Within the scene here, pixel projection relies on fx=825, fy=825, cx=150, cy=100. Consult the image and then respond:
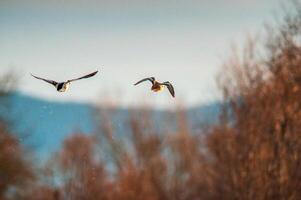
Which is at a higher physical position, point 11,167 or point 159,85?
point 11,167

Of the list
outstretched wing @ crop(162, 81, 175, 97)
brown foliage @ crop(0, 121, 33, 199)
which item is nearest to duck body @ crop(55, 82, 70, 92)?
outstretched wing @ crop(162, 81, 175, 97)

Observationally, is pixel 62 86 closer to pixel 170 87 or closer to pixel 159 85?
pixel 159 85

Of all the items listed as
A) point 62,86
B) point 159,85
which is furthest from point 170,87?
point 62,86

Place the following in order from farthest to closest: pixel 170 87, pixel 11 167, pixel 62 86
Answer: pixel 11 167, pixel 170 87, pixel 62 86

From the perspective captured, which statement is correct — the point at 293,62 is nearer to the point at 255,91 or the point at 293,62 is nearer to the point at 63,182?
the point at 255,91

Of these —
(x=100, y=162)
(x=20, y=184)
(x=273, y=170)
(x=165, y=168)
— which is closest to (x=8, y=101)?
(x=20, y=184)

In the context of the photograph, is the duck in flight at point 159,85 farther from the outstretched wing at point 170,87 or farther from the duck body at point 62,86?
the duck body at point 62,86

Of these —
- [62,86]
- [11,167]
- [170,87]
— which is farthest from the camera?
[11,167]

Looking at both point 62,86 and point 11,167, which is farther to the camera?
point 11,167

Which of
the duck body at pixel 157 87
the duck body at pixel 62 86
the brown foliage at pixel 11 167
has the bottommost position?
the duck body at pixel 157 87

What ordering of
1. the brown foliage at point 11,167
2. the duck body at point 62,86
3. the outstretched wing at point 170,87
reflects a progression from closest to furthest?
the duck body at point 62,86 < the outstretched wing at point 170,87 < the brown foliage at point 11,167

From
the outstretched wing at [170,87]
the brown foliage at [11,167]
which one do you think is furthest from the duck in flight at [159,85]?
the brown foliage at [11,167]

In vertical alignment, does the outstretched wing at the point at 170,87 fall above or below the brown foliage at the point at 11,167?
below

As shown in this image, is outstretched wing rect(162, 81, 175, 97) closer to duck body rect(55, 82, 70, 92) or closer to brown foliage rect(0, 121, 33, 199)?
→ duck body rect(55, 82, 70, 92)
